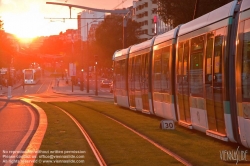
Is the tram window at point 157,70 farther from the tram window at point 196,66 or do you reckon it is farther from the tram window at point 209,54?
the tram window at point 209,54

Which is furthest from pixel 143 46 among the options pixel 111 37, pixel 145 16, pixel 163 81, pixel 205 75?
pixel 145 16

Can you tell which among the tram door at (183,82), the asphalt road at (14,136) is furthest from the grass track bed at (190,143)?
the asphalt road at (14,136)

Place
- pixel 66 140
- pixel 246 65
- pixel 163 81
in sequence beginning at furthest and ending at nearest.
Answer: pixel 163 81 < pixel 66 140 < pixel 246 65

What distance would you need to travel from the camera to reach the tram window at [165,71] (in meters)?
19.4

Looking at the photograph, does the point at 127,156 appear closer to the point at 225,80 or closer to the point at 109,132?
the point at 225,80

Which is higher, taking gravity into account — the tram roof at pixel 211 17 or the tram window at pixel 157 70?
the tram roof at pixel 211 17

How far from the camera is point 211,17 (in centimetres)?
1442

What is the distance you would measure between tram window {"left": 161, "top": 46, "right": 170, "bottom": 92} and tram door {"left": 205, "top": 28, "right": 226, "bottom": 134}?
17.0 ft

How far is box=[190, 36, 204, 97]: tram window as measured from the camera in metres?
14.8

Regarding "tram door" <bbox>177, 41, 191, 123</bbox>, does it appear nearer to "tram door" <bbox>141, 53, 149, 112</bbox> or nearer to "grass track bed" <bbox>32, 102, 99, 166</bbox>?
"grass track bed" <bbox>32, 102, 99, 166</bbox>

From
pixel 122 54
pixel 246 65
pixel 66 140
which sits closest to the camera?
pixel 246 65

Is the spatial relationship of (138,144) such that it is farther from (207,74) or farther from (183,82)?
(183,82)

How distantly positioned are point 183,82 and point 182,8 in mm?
22469

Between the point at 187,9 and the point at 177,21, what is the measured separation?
4.20ft
